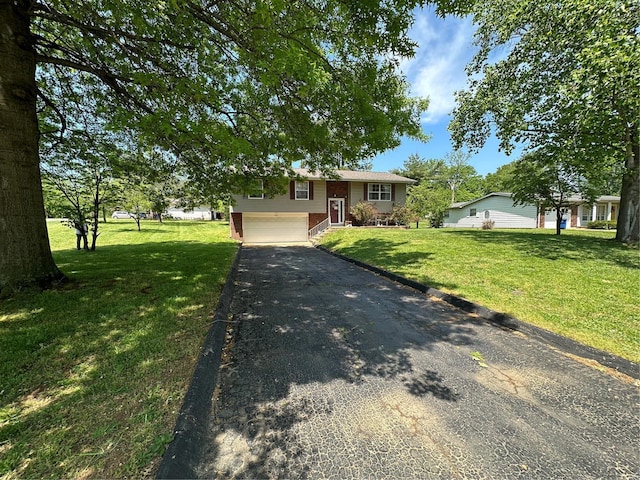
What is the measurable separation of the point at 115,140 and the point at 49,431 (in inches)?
336

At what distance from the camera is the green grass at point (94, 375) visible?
1663 millimetres

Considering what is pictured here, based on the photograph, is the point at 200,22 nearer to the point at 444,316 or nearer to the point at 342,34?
the point at 342,34

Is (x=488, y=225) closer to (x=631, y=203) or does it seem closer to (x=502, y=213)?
(x=502, y=213)

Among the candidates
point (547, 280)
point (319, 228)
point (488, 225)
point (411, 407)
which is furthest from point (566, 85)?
point (488, 225)

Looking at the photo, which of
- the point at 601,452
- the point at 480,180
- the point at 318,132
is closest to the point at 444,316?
the point at 601,452

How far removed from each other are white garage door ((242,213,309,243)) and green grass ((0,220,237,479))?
500 inches

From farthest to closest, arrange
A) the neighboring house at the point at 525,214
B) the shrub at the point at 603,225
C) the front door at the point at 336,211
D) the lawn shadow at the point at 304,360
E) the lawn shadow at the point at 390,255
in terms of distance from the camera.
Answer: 1. the neighboring house at the point at 525,214
2. the shrub at the point at 603,225
3. the front door at the point at 336,211
4. the lawn shadow at the point at 390,255
5. the lawn shadow at the point at 304,360

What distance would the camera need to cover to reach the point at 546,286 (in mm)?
5199

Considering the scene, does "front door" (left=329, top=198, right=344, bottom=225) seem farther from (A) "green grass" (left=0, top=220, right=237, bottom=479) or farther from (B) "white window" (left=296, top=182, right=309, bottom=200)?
(A) "green grass" (left=0, top=220, right=237, bottom=479)

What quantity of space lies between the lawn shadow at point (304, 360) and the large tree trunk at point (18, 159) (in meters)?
3.49

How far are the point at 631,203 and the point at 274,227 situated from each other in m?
17.1

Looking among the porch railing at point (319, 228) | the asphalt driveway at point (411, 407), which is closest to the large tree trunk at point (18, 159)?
the asphalt driveway at point (411, 407)

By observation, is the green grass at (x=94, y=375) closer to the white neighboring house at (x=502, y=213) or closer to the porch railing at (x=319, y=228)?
the porch railing at (x=319, y=228)

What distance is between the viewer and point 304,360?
2979 mm
